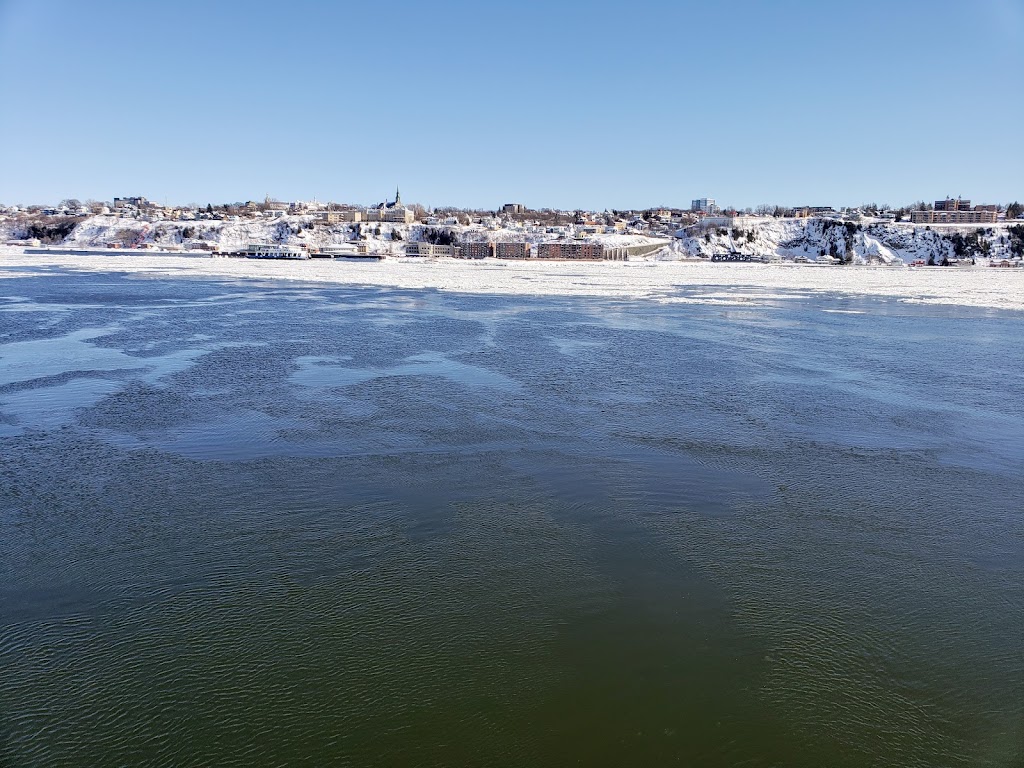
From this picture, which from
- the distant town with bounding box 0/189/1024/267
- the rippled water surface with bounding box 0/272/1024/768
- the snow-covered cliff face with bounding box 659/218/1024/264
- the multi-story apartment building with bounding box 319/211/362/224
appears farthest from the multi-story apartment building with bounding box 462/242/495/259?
the rippled water surface with bounding box 0/272/1024/768

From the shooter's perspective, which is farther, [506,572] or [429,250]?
[429,250]

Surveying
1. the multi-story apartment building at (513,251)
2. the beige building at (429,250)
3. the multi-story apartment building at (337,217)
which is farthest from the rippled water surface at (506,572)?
the multi-story apartment building at (337,217)

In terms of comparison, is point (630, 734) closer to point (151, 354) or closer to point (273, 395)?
point (273, 395)

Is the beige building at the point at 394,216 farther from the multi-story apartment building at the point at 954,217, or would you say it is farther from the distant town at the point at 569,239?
the multi-story apartment building at the point at 954,217

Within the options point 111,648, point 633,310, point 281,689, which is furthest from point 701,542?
point 633,310

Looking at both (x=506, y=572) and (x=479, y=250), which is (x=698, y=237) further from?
(x=506, y=572)

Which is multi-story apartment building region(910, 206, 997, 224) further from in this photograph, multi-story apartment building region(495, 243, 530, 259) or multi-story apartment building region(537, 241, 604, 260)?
multi-story apartment building region(495, 243, 530, 259)

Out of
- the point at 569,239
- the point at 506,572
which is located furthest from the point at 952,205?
the point at 506,572
